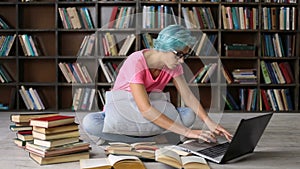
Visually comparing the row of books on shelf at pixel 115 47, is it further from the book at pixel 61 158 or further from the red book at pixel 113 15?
the book at pixel 61 158

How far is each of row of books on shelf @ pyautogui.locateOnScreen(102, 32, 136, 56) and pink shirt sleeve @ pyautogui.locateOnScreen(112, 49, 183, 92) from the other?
2.03 m

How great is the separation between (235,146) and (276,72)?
2.89 metres

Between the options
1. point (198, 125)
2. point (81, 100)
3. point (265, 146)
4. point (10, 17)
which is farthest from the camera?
point (10, 17)

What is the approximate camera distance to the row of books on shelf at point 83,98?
15.4 feet

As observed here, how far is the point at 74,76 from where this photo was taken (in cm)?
500

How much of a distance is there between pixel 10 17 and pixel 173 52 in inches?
122

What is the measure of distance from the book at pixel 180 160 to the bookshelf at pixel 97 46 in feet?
8.51

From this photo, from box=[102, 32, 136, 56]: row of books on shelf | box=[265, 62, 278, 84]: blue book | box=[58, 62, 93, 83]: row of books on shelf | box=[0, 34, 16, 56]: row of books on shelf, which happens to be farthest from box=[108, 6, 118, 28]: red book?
box=[265, 62, 278, 84]: blue book

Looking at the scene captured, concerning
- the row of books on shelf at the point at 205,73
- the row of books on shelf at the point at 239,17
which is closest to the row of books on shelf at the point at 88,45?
the row of books on shelf at the point at 205,73

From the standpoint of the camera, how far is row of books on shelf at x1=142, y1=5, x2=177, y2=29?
192 inches

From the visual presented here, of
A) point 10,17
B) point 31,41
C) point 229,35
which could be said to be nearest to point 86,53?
point 31,41

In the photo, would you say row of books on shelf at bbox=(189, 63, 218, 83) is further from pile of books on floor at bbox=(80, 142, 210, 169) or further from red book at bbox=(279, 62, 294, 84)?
pile of books on floor at bbox=(80, 142, 210, 169)

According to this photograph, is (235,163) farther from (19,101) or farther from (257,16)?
(19,101)

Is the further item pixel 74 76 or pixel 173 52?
pixel 74 76
